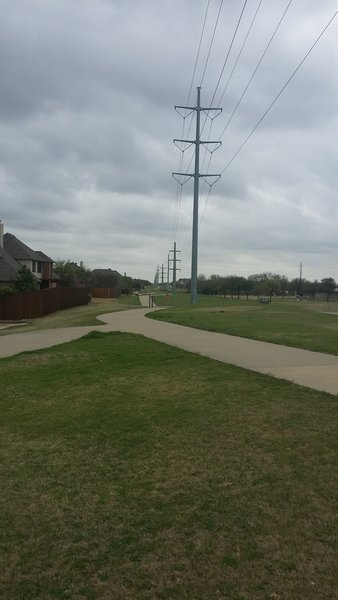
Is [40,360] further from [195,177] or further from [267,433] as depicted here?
[195,177]

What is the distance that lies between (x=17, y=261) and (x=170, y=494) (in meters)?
53.1

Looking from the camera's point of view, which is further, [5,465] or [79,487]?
[5,465]

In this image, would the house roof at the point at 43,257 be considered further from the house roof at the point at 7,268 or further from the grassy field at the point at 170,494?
the grassy field at the point at 170,494

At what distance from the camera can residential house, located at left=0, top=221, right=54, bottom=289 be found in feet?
Result: 153

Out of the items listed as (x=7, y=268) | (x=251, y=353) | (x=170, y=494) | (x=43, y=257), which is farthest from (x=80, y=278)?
(x=170, y=494)

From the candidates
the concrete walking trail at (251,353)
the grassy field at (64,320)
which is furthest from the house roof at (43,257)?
the concrete walking trail at (251,353)

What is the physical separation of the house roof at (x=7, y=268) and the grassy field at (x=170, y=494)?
3958 cm

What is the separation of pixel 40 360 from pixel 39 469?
23.6ft

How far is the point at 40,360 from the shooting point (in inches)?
456

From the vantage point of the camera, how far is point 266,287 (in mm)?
110688

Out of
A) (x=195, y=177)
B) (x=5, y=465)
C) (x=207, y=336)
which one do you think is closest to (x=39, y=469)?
(x=5, y=465)

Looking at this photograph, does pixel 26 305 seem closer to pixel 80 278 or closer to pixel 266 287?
pixel 80 278

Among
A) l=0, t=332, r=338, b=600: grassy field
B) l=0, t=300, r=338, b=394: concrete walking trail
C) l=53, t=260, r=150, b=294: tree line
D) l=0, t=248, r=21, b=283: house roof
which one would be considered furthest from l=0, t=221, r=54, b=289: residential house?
l=0, t=332, r=338, b=600: grassy field

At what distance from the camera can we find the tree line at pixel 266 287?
10981cm
